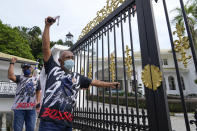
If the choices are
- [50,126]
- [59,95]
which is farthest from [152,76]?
[50,126]

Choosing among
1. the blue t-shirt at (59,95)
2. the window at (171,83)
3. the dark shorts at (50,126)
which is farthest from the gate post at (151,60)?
the window at (171,83)

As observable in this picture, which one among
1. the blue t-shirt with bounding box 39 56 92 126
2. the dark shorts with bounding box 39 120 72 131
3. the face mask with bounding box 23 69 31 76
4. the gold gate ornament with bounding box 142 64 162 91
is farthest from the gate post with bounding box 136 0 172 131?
the face mask with bounding box 23 69 31 76

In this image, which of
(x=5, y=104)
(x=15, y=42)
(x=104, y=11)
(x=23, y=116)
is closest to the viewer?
(x=23, y=116)

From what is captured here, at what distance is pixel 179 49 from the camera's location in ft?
5.46

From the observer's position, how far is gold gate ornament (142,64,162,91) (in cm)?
174

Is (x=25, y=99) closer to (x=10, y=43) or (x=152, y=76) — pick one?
(x=152, y=76)

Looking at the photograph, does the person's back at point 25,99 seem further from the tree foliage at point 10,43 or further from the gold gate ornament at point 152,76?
the tree foliage at point 10,43

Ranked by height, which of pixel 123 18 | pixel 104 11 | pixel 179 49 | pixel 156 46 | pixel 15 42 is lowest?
pixel 179 49

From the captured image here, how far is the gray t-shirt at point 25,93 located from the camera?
10.2 feet

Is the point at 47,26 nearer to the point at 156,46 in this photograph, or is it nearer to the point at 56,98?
the point at 56,98

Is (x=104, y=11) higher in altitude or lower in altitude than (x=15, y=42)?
lower

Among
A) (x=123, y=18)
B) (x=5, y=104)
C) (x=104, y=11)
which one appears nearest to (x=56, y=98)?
(x=123, y=18)

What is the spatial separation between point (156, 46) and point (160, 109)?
0.84 meters

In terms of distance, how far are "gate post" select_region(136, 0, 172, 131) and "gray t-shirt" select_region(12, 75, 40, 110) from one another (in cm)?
276
